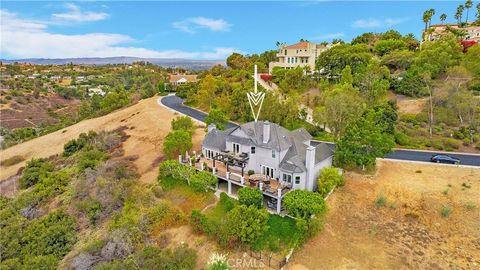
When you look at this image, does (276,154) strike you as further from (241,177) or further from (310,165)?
(241,177)

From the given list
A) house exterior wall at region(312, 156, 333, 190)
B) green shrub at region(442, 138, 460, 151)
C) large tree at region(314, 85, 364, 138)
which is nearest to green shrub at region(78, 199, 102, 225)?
house exterior wall at region(312, 156, 333, 190)

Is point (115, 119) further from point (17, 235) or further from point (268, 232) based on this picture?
point (268, 232)

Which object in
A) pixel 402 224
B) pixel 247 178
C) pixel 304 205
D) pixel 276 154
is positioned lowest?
pixel 402 224

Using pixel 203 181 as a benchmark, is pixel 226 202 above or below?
below

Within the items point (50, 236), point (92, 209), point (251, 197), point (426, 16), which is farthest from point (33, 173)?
point (426, 16)

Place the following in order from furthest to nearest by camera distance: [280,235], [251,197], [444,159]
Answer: [444,159], [251,197], [280,235]

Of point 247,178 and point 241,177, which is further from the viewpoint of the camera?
point 247,178

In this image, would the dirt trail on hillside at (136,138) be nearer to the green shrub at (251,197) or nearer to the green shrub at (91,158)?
the green shrub at (91,158)

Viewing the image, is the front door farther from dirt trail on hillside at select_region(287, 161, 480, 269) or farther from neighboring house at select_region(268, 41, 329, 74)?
neighboring house at select_region(268, 41, 329, 74)
